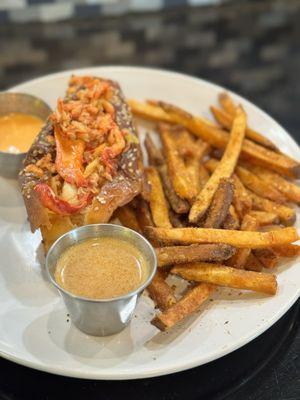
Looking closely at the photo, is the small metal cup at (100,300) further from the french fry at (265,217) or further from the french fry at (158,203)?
the french fry at (265,217)

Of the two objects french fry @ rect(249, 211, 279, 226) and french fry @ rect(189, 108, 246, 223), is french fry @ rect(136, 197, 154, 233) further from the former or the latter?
french fry @ rect(249, 211, 279, 226)

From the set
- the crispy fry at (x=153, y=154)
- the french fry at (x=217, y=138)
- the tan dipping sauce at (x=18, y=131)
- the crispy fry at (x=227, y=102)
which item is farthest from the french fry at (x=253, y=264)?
the tan dipping sauce at (x=18, y=131)

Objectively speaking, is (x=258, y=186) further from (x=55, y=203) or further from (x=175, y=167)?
(x=55, y=203)

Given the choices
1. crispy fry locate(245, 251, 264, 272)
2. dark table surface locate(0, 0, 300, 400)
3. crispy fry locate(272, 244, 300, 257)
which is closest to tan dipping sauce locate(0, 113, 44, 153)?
dark table surface locate(0, 0, 300, 400)

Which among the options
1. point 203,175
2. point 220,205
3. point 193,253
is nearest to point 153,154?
point 203,175

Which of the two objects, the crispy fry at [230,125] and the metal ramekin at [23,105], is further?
the metal ramekin at [23,105]

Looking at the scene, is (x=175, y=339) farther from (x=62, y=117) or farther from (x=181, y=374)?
(x=62, y=117)
